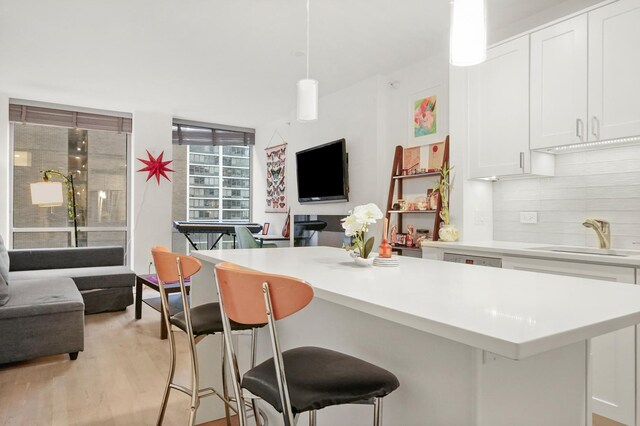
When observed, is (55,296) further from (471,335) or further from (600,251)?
(600,251)

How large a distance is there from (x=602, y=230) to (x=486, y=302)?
224cm

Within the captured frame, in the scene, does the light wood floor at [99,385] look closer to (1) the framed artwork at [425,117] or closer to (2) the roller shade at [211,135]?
(1) the framed artwork at [425,117]

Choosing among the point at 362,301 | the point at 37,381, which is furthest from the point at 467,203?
the point at 37,381

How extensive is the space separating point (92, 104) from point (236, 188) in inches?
102

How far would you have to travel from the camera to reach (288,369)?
120cm

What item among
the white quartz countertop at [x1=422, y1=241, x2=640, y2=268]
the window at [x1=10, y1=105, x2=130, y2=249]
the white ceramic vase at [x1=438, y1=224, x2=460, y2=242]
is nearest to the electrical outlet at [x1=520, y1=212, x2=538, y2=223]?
the white quartz countertop at [x1=422, y1=241, x2=640, y2=268]

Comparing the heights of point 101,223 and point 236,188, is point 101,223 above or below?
below

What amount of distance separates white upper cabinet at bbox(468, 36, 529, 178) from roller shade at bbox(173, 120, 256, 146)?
4738 mm

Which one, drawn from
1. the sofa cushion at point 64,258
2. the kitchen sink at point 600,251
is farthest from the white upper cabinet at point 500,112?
the sofa cushion at point 64,258

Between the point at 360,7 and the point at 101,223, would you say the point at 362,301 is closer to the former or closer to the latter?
the point at 360,7

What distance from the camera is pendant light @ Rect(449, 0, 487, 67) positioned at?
1498mm

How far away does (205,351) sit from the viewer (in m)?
2.31

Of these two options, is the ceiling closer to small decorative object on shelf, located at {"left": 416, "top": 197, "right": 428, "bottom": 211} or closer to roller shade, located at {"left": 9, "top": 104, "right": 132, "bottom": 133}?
roller shade, located at {"left": 9, "top": 104, "right": 132, "bottom": 133}

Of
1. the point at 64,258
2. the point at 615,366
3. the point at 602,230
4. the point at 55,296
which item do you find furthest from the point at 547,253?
the point at 64,258
